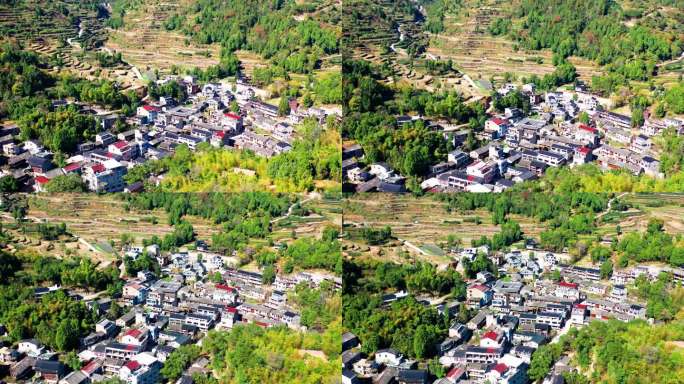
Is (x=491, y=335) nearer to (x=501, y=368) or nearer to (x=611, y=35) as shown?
(x=501, y=368)

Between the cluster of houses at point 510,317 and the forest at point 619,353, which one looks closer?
the forest at point 619,353

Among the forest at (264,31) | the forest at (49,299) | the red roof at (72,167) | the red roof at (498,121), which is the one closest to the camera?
the red roof at (72,167)

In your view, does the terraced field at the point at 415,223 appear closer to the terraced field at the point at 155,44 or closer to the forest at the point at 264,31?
the forest at the point at 264,31

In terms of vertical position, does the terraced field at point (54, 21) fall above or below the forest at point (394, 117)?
above

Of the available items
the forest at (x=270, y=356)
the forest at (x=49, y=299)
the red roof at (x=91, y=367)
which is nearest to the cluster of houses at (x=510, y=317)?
the forest at (x=270, y=356)

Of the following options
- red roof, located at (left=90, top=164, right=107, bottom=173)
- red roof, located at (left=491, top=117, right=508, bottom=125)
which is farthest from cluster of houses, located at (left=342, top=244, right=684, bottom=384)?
red roof, located at (left=90, top=164, right=107, bottom=173)

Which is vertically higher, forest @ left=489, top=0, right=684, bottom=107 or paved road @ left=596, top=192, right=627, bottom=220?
forest @ left=489, top=0, right=684, bottom=107

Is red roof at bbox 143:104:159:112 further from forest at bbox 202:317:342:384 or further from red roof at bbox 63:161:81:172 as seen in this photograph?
forest at bbox 202:317:342:384

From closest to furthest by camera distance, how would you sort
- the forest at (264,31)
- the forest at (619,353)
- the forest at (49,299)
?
the forest at (619,353)
the forest at (49,299)
the forest at (264,31)
